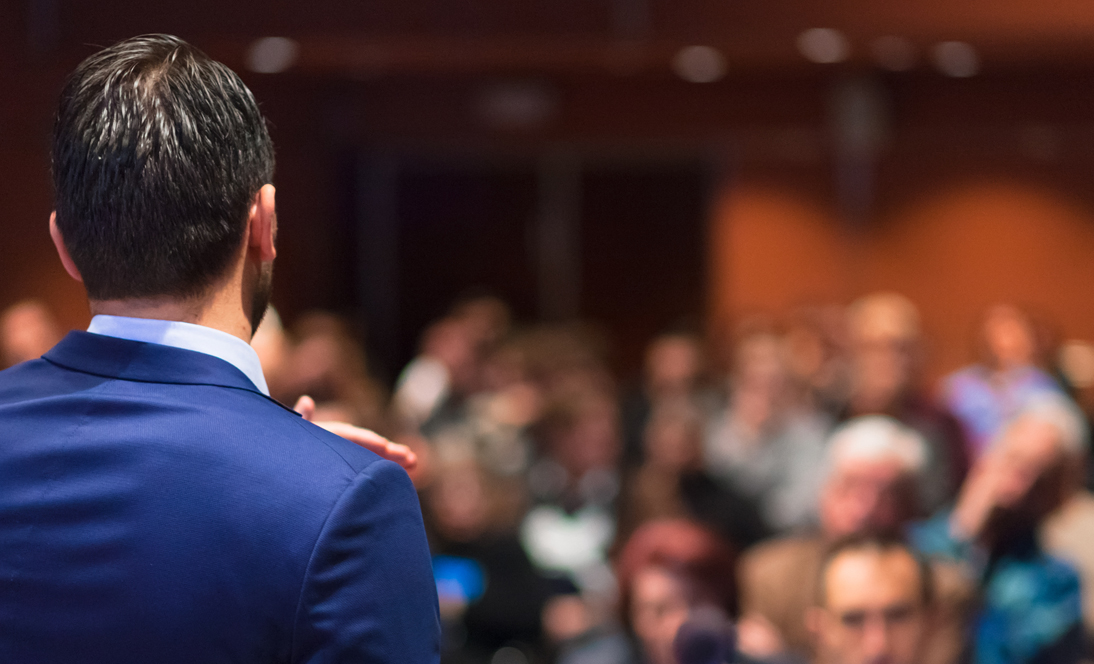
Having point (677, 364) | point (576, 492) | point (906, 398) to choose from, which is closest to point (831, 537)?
point (906, 398)

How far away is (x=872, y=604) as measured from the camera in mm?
2146

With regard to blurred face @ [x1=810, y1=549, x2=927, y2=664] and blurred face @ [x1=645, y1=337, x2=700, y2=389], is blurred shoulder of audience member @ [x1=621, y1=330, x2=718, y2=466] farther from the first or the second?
blurred face @ [x1=810, y1=549, x2=927, y2=664]

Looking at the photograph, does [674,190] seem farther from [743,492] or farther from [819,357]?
[743,492]

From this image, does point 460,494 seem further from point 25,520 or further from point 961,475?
point 25,520

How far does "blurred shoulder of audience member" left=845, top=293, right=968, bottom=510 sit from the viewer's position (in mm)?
3518

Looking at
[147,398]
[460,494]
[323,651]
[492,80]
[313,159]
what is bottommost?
[460,494]

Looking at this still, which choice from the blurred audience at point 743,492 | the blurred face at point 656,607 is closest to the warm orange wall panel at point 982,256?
the blurred audience at point 743,492

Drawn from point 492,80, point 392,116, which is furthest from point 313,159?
point 492,80

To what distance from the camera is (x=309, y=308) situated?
709 centimetres

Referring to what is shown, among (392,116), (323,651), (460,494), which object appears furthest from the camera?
(392,116)

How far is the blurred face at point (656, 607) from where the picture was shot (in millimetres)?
2387

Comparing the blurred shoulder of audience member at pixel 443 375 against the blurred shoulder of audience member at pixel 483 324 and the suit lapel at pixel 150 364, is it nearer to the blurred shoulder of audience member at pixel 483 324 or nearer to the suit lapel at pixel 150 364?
the blurred shoulder of audience member at pixel 483 324

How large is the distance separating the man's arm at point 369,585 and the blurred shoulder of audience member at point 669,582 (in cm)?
169

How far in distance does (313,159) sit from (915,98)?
13.2ft
